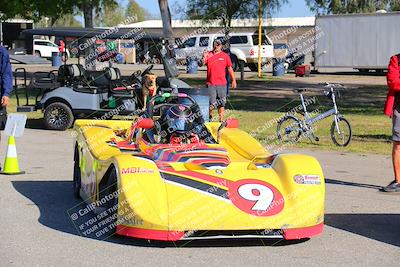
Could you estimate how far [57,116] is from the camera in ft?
54.4

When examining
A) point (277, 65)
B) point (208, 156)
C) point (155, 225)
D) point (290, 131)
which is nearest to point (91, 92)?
point (290, 131)

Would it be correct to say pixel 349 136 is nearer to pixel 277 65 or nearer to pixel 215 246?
pixel 215 246

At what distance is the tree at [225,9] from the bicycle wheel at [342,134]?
23947 mm

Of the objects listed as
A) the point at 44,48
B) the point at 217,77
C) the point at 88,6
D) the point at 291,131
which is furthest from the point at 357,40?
the point at 44,48

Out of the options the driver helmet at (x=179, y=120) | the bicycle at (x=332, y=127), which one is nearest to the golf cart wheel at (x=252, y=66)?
the bicycle at (x=332, y=127)

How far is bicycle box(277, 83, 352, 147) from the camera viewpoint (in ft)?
46.4

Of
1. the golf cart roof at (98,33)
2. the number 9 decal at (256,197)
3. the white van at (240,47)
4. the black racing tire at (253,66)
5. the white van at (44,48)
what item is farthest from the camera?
the white van at (44,48)

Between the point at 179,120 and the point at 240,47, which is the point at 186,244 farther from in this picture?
the point at 240,47

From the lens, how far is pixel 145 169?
684 cm

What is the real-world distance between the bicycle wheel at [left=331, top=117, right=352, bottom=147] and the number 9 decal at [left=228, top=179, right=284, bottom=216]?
7.38m

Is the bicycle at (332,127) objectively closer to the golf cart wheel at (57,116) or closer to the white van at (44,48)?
the golf cart wheel at (57,116)

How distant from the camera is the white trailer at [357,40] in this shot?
122 feet

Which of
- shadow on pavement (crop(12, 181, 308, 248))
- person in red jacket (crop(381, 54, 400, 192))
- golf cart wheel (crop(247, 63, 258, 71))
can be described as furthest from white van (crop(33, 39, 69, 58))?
person in red jacket (crop(381, 54, 400, 192))

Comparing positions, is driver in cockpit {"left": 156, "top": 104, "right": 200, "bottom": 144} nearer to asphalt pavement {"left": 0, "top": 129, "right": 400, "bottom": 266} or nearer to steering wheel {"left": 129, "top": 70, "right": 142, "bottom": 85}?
asphalt pavement {"left": 0, "top": 129, "right": 400, "bottom": 266}
